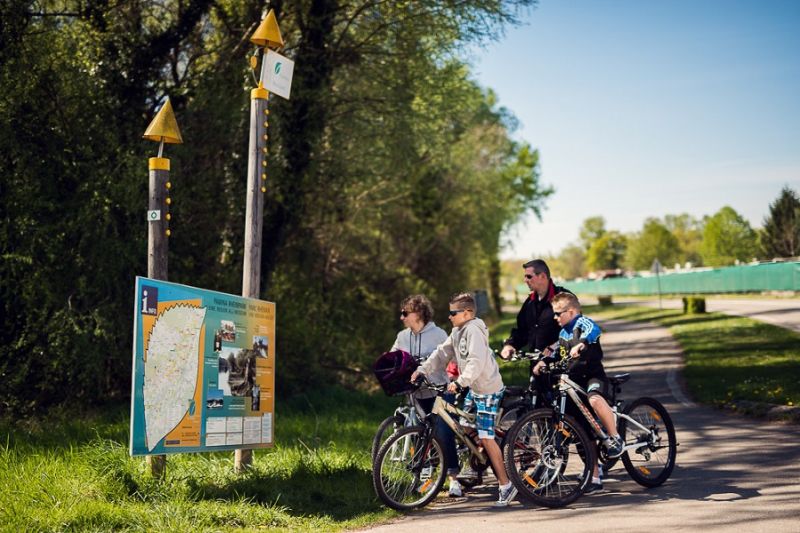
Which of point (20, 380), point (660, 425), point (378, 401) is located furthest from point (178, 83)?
point (660, 425)

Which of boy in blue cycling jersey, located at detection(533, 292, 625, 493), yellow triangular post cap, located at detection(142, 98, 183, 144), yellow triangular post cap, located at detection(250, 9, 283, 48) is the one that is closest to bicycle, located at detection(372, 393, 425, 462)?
boy in blue cycling jersey, located at detection(533, 292, 625, 493)

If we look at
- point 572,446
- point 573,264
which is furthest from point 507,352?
point 573,264

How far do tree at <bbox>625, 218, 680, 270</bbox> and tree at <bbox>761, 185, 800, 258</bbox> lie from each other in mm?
42019

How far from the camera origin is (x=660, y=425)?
24.4ft

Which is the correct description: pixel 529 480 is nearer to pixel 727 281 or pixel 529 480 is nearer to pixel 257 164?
pixel 257 164

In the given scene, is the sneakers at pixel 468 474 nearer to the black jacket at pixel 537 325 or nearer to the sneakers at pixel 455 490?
the sneakers at pixel 455 490

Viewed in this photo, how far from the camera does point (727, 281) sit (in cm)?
5888

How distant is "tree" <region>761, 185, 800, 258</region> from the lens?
8081 centimetres

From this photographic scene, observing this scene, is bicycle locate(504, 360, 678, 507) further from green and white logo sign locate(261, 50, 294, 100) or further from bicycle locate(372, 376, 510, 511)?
green and white logo sign locate(261, 50, 294, 100)

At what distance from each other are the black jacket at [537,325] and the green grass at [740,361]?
5296 mm

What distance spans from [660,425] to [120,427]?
6.50m

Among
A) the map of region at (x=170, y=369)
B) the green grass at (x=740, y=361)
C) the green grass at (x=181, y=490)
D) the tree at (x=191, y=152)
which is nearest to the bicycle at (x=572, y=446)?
the green grass at (x=181, y=490)

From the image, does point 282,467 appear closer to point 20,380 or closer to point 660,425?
point 660,425

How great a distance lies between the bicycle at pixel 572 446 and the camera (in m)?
6.75
